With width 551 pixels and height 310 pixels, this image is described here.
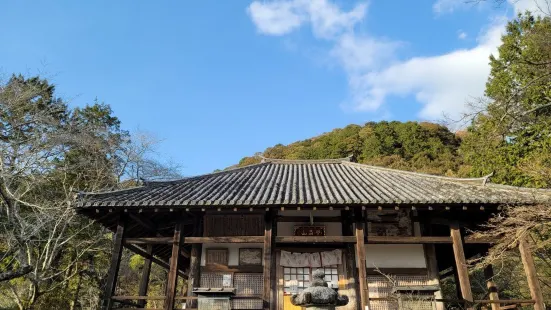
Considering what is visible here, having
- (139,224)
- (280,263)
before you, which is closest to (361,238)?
(280,263)

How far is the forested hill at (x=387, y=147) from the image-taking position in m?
44.5

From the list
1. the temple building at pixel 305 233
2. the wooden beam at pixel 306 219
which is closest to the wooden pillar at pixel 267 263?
the temple building at pixel 305 233

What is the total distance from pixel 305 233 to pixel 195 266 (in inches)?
138

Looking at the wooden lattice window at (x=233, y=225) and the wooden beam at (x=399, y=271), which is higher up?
the wooden lattice window at (x=233, y=225)

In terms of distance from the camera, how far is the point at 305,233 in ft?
37.0

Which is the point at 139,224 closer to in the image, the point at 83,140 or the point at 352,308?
the point at 352,308

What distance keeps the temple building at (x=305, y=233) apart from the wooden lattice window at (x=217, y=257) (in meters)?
0.03

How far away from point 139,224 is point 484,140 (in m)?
9.87

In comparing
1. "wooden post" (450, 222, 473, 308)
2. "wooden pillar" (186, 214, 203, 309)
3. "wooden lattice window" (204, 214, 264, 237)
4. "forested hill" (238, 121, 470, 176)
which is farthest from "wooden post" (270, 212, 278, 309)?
"forested hill" (238, 121, 470, 176)

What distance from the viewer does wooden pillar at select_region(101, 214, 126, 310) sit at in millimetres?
9367

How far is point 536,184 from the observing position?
53.4ft

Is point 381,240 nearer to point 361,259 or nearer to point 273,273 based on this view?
point 361,259

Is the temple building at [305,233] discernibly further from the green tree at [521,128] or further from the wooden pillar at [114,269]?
the green tree at [521,128]

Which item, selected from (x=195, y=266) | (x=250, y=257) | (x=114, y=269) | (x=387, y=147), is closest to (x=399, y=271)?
(x=250, y=257)
